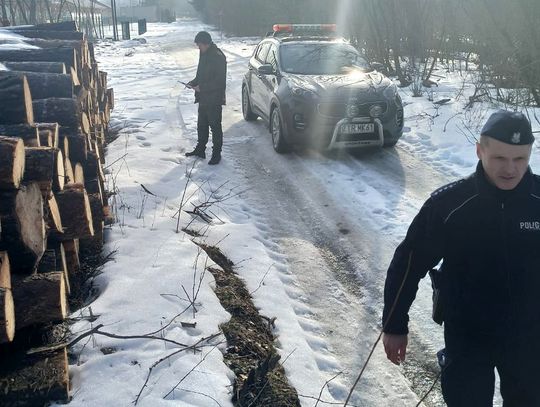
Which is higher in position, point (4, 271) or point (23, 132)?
point (23, 132)

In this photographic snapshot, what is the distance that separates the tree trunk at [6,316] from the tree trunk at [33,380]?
0.79ft

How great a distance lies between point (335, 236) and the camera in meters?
5.86

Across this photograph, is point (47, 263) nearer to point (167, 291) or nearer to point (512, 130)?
point (167, 291)

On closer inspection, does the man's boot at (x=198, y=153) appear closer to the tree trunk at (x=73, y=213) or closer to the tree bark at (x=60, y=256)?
the tree trunk at (x=73, y=213)

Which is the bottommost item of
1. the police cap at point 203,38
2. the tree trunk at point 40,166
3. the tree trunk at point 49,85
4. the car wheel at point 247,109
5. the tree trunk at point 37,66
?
the car wheel at point 247,109

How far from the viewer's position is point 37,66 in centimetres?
581

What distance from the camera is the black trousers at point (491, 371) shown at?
7.85ft

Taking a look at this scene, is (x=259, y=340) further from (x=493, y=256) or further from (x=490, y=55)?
(x=490, y=55)

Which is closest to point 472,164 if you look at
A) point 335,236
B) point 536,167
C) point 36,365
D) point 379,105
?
point 536,167

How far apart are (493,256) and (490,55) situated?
33.6 feet

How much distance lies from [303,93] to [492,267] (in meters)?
6.36

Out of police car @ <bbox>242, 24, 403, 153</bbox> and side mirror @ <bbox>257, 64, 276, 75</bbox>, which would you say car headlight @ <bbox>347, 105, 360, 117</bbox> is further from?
side mirror @ <bbox>257, 64, 276, 75</bbox>

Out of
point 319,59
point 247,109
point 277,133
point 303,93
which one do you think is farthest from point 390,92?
point 247,109

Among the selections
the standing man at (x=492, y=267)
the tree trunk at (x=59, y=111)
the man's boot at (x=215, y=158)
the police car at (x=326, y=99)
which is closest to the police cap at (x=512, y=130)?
the standing man at (x=492, y=267)
